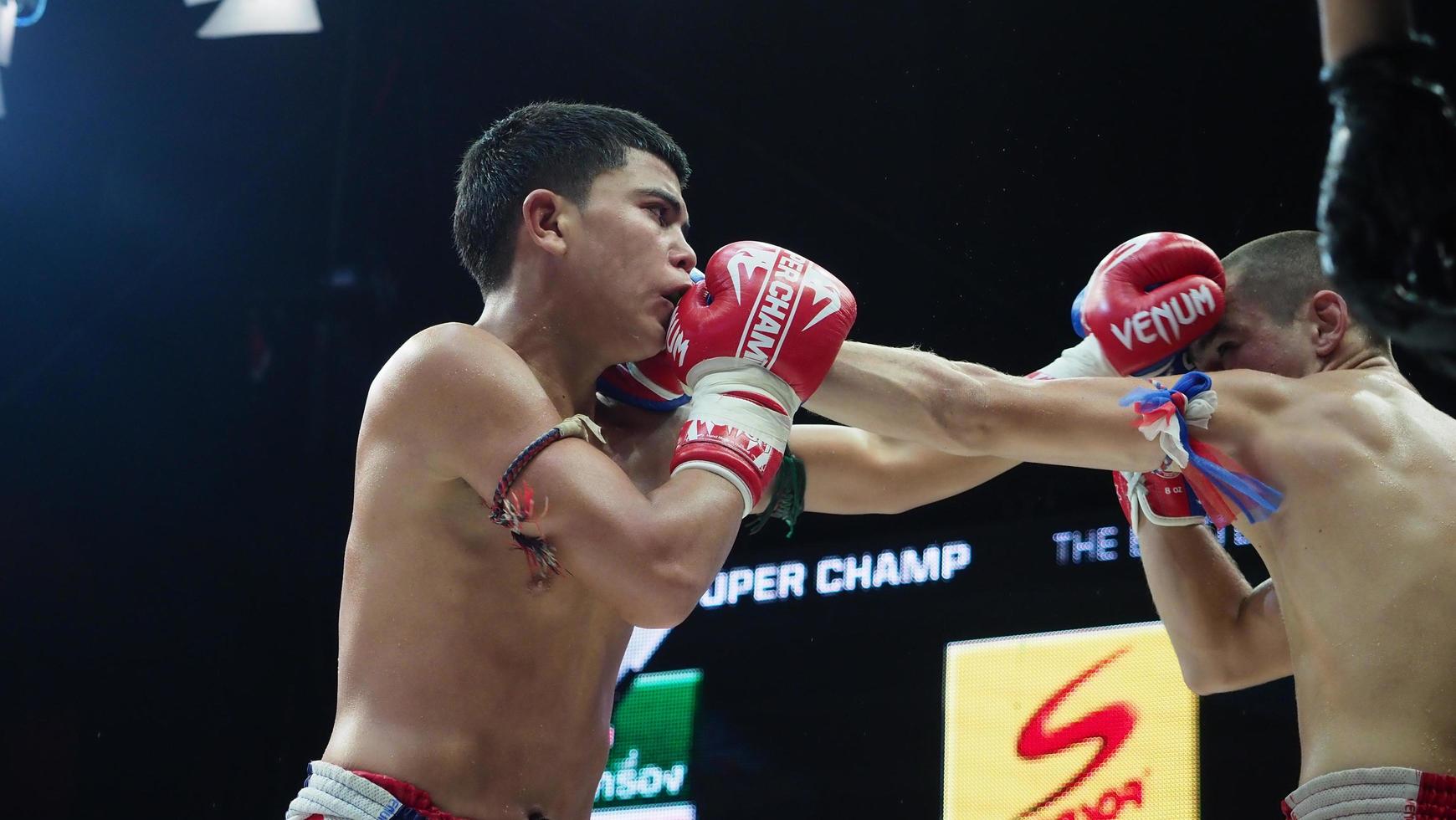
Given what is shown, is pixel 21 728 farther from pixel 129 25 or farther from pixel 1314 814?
pixel 1314 814

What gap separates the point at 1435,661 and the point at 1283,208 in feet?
9.96

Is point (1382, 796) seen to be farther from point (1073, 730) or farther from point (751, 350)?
point (1073, 730)

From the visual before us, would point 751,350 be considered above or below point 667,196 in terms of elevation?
below

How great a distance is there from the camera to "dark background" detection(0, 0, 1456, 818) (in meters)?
4.89

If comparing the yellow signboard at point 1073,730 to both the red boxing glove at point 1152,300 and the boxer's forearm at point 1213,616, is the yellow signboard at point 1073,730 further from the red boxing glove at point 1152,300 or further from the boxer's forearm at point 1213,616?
the red boxing glove at point 1152,300

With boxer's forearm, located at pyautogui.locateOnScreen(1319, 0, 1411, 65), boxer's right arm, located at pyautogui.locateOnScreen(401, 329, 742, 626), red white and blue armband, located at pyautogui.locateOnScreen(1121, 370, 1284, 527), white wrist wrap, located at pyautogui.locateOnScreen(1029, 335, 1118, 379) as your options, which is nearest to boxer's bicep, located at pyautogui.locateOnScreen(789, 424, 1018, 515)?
white wrist wrap, located at pyautogui.locateOnScreen(1029, 335, 1118, 379)

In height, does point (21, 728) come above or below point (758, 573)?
below

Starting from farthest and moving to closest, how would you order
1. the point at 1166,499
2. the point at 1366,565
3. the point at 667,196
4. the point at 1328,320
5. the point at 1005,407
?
the point at 1166,499 < the point at 1328,320 < the point at 1005,407 < the point at 667,196 < the point at 1366,565

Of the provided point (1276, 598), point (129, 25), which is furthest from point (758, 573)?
point (129, 25)

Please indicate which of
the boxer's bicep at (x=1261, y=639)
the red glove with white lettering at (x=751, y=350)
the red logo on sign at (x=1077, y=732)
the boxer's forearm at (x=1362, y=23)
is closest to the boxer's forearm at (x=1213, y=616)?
the boxer's bicep at (x=1261, y=639)

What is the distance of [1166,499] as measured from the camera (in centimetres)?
259

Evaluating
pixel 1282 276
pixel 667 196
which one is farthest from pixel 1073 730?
pixel 667 196

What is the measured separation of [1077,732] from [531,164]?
2.34m

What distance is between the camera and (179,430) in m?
5.74
